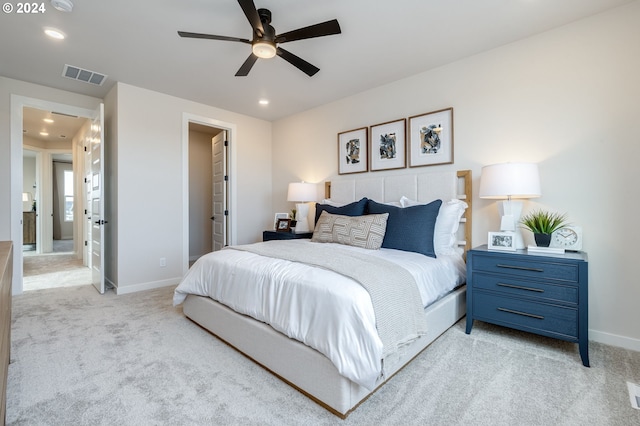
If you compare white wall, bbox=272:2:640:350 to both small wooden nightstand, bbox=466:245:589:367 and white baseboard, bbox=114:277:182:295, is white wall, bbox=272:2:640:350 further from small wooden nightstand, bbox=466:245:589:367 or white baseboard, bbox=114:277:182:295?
white baseboard, bbox=114:277:182:295

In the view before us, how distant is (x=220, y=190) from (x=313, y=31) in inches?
Result: 138

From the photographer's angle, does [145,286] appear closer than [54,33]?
No

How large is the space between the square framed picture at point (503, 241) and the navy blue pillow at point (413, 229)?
48 centimetres

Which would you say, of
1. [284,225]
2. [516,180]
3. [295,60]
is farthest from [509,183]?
[284,225]

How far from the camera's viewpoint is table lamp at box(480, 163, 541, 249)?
7.79 feet

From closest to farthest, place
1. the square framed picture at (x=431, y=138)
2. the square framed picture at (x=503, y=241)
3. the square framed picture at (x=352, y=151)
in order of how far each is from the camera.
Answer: the square framed picture at (x=503, y=241), the square framed picture at (x=431, y=138), the square framed picture at (x=352, y=151)

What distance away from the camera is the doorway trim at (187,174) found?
13.8ft

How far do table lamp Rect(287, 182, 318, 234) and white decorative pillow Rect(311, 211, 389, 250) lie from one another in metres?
1.05

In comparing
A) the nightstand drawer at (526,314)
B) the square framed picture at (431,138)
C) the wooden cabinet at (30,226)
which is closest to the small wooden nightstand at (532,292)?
the nightstand drawer at (526,314)

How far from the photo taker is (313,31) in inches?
83.4

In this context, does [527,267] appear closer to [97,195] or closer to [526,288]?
[526,288]

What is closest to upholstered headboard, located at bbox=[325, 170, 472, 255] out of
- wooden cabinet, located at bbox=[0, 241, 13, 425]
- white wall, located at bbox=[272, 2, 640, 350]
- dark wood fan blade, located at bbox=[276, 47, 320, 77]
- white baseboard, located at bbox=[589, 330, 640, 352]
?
white wall, located at bbox=[272, 2, 640, 350]

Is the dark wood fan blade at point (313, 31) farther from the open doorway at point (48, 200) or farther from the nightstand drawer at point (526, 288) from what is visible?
the open doorway at point (48, 200)

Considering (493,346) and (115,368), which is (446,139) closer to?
(493,346)
